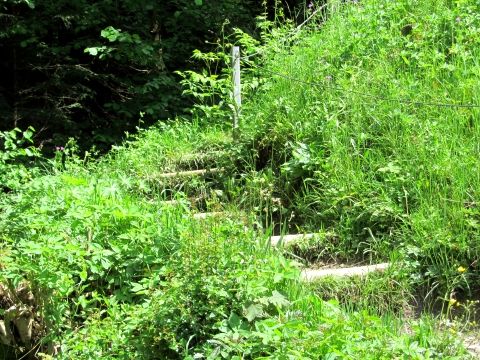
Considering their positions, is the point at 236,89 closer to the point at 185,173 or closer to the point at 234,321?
the point at 185,173

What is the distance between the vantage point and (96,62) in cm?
1024

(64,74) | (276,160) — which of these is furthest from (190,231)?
(64,74)

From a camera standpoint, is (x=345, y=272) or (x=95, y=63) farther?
(x=95, y=63)

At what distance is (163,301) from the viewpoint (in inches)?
144

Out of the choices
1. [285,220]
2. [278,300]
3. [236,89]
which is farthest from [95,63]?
[278,300]

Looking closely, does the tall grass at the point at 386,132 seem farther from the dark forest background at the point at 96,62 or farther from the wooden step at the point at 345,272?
the dark forest background at the point at 96,62

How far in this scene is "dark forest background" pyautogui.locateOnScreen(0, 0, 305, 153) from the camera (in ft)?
29.6

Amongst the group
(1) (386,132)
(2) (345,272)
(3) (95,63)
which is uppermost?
(3) (95,63)

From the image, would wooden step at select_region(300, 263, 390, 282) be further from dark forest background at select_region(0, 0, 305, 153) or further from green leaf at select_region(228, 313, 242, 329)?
dark forest background at select_region(0, 0, 305, 153)

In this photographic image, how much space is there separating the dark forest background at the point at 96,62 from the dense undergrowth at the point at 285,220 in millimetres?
2383

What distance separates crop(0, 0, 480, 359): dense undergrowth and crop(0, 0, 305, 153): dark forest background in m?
2.38

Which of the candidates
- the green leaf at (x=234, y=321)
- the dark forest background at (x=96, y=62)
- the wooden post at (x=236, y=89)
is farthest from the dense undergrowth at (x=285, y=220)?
the dark forest background at (x=96, y=62)

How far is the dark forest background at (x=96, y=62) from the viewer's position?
902cm

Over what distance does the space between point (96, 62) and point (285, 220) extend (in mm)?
6357
